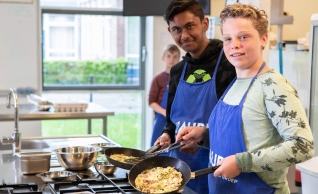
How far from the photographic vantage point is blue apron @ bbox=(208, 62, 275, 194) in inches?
67.9

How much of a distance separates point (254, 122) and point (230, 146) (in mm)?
144

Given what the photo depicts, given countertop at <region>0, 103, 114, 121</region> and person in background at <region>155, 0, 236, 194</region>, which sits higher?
person in background at <region>155, 0, 236, 194</region>

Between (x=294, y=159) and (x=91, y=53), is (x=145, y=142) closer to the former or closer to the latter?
(x=91, y=53)

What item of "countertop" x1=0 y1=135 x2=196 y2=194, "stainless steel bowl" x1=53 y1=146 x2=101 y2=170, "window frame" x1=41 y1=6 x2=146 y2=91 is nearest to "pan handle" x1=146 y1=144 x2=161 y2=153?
"countertop" x1=0 y1=135 x2=196 y2=194

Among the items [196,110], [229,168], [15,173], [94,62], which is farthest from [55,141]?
[94,62]

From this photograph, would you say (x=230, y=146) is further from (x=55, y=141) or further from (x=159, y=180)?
(x=55, y=141)

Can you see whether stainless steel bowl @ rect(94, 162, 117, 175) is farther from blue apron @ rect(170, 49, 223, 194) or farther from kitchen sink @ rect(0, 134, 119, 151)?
kitchen sink @ rect(0, 134, 119, 151)

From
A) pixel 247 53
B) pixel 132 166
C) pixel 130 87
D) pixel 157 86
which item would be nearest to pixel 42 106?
pixel 157 86

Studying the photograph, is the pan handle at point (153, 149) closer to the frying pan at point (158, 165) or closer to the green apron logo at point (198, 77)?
the frying pan at point (158, 165)

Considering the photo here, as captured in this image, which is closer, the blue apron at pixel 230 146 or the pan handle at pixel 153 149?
the blue apron at pixel 230 146

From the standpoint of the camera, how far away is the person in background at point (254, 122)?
157cm

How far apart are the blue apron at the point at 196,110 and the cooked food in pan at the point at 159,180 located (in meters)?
0.43

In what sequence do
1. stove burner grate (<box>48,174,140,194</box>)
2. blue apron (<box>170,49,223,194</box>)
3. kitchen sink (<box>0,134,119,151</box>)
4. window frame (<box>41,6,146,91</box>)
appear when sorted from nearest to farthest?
stove burner grate (<box>48,174,140,194</box>) → blue apron (<box>170,49,223,194</box>) → kitchen sink (<box>0,134,119,151</box>) → window frame (<box>41,6,146,91</box>)

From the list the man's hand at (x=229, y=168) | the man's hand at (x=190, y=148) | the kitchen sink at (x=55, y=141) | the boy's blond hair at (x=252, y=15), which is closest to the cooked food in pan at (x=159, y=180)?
the man's hand at (x=229, y=168)
